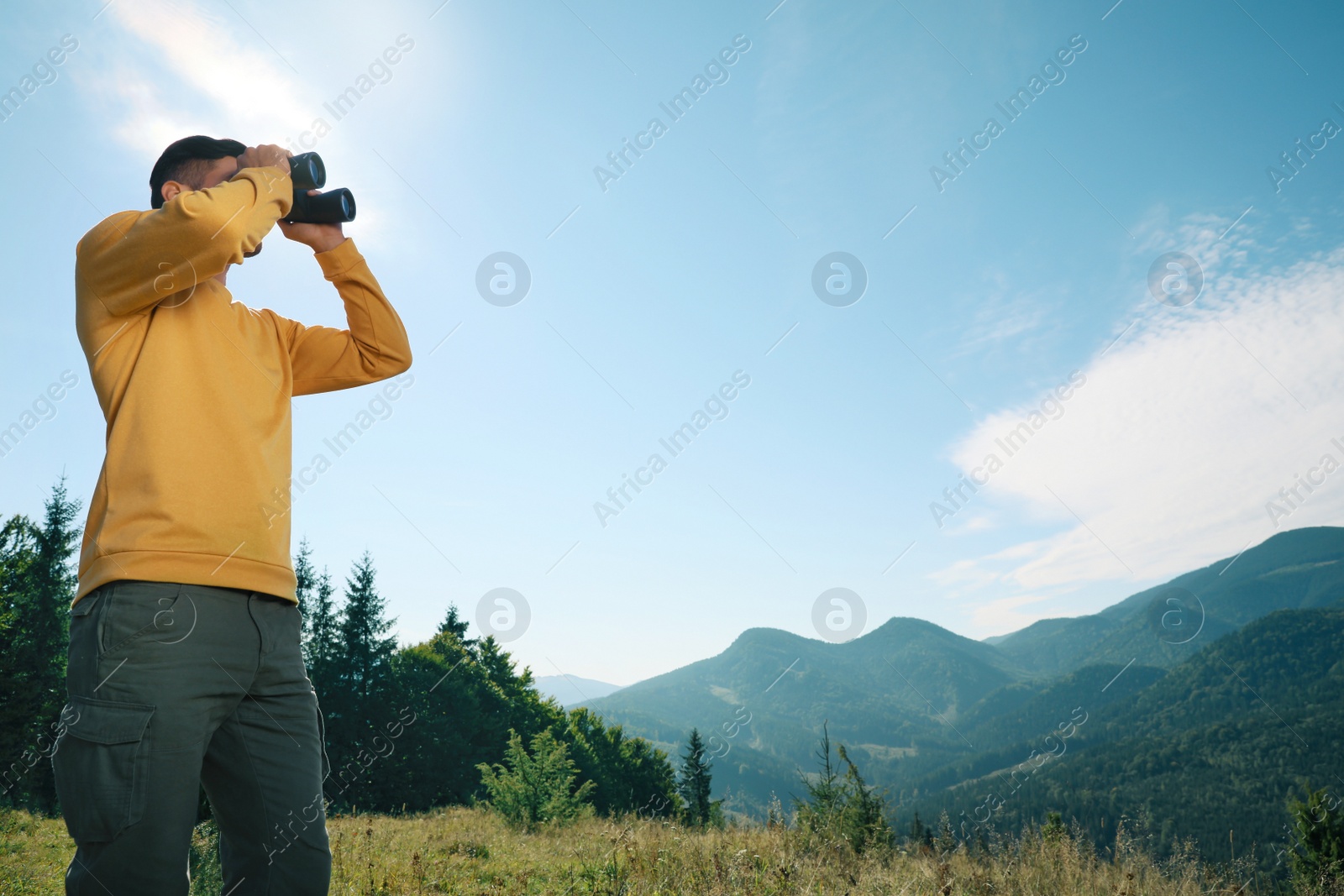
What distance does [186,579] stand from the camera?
1.65m

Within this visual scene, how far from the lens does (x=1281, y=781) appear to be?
136 meters

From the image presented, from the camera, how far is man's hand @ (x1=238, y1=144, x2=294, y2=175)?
2.21 meters

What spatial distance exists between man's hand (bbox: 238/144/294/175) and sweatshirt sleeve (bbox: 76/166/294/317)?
1.10ft

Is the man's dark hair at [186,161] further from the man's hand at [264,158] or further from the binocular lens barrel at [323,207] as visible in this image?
the binocular lens barrel at [323,207]

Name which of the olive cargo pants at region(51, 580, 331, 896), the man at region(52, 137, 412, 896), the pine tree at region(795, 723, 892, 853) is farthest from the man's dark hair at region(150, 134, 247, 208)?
the pine tree at region(795, 723, 892, 853)

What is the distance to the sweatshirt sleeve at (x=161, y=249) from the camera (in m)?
1.78

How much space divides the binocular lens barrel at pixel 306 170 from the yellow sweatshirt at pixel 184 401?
0.19 m

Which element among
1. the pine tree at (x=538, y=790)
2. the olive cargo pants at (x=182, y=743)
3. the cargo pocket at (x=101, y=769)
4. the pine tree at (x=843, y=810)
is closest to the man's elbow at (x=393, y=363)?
the olive cargo pants at (x=182, y=743)

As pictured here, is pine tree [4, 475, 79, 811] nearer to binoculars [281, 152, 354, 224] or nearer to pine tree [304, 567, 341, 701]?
pine tree [304, 567, 341, 701]

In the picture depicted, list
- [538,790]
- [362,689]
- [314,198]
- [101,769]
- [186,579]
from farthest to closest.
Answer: [362,689]
[538,790]
[314,198]
[186,579]
[101,769]

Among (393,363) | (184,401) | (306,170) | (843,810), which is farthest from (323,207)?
(843,810)

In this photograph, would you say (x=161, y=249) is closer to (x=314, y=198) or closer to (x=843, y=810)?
(x=314, y=198)

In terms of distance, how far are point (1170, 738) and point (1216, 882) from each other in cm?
22385

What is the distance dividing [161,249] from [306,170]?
0.67m
